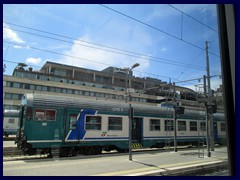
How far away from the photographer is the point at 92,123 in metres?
10.3

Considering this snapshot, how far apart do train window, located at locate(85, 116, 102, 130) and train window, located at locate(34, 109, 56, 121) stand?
150 cm

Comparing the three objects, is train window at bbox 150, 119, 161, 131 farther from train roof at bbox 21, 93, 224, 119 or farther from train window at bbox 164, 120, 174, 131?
train window at bbox 164, 120, 174, 131

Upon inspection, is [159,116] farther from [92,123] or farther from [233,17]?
[233,17]

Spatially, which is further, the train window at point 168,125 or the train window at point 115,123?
the train window at point 168,125

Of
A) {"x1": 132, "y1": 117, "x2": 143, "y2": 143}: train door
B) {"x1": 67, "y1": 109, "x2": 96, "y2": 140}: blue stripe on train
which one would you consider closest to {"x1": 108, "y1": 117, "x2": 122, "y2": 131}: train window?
{"x1": 132, "y1": 117, "x2": 143, "y2": 143}: train door

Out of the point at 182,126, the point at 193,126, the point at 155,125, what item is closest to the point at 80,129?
the point at 155,125

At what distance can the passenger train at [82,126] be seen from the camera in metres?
8.94

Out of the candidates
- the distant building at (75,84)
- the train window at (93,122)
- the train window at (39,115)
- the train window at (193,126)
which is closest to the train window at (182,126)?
the train window at (193,126)

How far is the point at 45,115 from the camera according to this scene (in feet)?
30.0

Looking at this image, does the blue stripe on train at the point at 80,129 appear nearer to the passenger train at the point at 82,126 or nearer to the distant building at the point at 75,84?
the passenger train at the point at 82,126

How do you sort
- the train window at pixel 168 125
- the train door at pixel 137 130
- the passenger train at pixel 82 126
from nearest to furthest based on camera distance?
the passenger train at pixel 82 126 < the train door at pixel 137 130 < the train window at pixel 168 125
